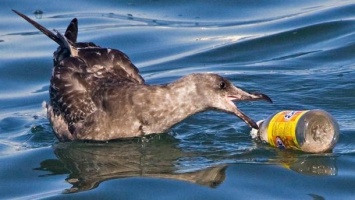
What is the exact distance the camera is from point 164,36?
13.7 m

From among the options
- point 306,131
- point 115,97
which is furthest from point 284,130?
point 115,97

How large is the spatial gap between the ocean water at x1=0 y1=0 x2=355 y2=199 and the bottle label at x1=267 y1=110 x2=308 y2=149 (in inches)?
3.5

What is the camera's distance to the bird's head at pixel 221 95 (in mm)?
9141

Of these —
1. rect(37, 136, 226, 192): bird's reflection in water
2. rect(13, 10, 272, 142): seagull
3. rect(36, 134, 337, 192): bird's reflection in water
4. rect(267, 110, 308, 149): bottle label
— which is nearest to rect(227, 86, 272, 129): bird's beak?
rect(13, 10, 272, 142): seagull

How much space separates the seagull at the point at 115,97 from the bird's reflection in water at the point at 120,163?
0.38ft

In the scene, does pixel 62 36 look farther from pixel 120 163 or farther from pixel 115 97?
pixel 120 163

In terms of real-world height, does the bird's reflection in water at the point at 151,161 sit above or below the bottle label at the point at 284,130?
below

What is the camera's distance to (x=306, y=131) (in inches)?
344

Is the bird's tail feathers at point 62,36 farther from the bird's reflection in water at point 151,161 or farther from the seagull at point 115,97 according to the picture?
the bird's reflection in water at point 151,161

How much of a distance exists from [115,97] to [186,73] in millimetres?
2501

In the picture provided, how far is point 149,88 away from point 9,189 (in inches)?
60.9

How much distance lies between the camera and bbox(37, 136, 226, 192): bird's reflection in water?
859 centimetres

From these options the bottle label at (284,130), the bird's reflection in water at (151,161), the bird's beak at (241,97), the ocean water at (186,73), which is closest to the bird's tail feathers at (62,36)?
the ocean water at (186,73)

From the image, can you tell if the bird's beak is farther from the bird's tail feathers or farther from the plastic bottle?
the bird's tail feathers
